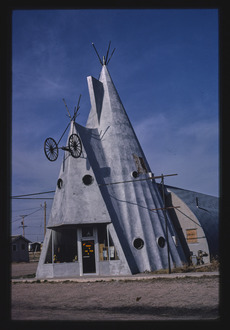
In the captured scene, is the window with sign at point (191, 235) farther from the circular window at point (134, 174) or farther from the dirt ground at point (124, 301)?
the dirt ground at point (124, 301)

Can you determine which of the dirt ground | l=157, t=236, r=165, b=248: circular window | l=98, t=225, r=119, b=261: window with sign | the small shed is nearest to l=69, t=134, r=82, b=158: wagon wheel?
l=98, t=225, r=119, b=261: window with sign

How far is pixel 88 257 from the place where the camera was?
20.3 meters

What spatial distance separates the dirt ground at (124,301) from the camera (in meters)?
8.48

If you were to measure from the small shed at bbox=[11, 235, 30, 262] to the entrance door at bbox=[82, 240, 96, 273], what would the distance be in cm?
3600

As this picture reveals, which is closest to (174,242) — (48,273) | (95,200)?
(95,200)

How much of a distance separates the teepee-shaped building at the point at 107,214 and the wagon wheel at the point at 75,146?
0.68ft

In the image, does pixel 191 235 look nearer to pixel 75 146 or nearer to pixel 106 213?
pixel 106 213

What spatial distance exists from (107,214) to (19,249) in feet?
128

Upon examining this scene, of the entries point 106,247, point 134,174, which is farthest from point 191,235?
point 106,247

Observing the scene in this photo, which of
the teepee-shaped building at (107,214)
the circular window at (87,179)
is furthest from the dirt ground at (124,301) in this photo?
the circular window at (87,179)
